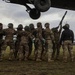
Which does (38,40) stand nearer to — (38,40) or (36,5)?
(38,40)

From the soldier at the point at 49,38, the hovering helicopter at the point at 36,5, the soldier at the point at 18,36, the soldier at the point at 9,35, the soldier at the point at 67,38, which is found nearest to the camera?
the soldier at the point at 9,35

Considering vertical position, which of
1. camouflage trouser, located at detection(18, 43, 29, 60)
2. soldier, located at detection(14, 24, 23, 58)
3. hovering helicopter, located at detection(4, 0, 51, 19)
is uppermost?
hovering helicopter, located at detection(4, 0, 51, 19)

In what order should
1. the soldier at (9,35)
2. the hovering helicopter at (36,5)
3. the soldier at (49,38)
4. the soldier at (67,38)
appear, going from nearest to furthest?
the soldier at (9,35), the soldier at (49,38), the soldier at (67,38), the hovering helicopter at (36,5)

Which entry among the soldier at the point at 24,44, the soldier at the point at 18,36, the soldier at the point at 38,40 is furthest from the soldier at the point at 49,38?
the soldier at the point at 18,36

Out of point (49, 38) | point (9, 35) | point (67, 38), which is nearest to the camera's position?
point (9, 35)

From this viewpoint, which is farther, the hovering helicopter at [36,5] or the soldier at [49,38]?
the hovering helicopter at [36,5]

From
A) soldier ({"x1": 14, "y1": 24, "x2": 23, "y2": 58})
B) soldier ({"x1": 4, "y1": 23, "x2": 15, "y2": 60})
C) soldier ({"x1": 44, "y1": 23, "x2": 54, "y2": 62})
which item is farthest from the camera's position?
soldier ({"x1": 14, "y1": 24, "x2": 23, "y2": 58})

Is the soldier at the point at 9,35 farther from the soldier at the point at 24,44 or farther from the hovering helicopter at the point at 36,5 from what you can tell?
the hovering helicopter at the point at 36,5

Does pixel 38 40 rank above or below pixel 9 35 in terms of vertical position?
below

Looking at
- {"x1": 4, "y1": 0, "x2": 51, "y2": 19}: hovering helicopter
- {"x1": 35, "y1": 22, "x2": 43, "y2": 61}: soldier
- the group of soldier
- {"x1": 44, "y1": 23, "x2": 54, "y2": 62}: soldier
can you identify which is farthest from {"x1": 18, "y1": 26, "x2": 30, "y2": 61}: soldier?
{"x1": 4, "y1": 0, "x2": 51, "y2": 19}: hovering helicopter

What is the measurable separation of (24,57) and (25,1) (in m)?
4.18

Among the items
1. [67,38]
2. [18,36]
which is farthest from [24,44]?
[67,38]

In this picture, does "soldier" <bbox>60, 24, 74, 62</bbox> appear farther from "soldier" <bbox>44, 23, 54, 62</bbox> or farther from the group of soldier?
"soldier" <bbox>44, 23, 54, 62</bbox>

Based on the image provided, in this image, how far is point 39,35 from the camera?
40.3 ft
